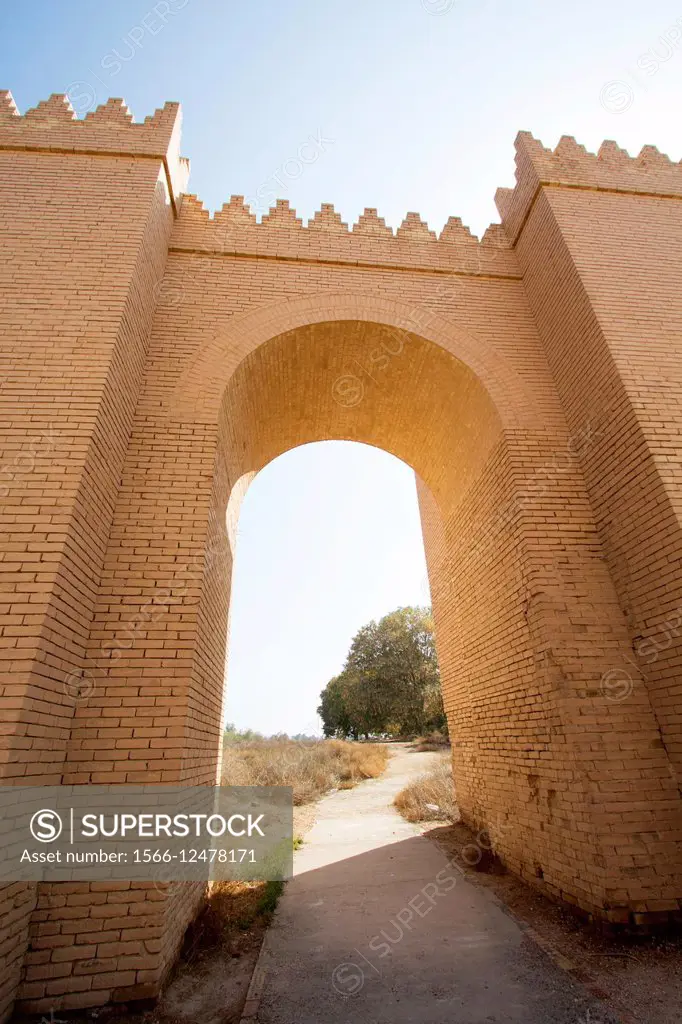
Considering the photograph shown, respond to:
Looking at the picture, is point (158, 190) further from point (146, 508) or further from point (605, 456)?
point (605, 456)

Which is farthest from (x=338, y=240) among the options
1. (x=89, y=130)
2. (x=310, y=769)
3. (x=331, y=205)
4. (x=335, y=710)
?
(x=335, y=710)

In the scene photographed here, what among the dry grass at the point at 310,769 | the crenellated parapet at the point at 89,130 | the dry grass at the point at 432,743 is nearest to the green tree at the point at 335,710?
the dry grass at the point at 432,743

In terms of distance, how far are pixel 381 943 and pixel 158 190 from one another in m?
7.81

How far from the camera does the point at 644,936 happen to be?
3594 mm

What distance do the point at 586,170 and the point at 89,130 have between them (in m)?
6.32

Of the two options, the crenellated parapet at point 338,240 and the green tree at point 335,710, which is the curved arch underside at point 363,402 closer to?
the crenellated parapet at point 338,240

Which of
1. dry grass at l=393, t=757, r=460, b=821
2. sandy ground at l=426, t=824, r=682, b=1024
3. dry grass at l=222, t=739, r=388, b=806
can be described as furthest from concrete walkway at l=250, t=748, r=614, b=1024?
dry grass at l=222, t=739, r=388, b=806

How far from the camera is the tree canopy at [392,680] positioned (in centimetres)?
2681

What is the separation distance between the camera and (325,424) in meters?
7.81

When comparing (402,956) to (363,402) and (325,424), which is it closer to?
(363,402)

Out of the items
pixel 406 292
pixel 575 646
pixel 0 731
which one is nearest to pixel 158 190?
pixel 406 292

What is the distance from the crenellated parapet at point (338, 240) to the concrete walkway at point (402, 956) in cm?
724

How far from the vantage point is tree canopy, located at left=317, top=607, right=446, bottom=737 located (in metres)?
26.8

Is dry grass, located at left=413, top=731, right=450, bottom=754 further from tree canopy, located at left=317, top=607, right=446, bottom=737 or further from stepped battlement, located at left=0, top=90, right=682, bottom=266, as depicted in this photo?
stepped battlement, located at left=0, top=90, right=682, bottom=266
